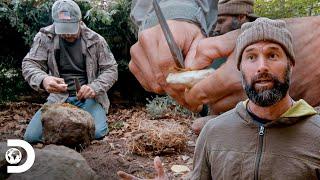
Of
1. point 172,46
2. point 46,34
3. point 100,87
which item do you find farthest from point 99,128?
point 172,46

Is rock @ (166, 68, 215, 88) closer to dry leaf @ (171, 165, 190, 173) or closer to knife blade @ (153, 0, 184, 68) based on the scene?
knife blade @ (153, 0, 184, 68)

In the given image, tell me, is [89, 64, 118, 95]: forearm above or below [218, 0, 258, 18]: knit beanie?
below

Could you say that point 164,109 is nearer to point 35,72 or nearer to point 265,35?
point 35,72

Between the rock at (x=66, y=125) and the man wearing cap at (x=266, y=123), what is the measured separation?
3297 millimetres

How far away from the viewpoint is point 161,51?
1215 mm

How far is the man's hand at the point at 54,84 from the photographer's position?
4910 mm

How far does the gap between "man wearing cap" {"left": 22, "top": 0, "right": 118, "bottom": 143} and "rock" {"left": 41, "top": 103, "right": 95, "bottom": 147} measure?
0.39 metres

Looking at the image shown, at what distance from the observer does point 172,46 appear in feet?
3.85

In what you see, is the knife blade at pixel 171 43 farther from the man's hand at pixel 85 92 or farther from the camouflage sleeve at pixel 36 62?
the camouflage sleeve at pixel 36 62

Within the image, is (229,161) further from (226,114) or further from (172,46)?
(172,46)

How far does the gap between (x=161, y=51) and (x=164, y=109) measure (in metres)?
4.80

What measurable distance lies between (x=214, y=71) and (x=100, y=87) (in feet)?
13.5

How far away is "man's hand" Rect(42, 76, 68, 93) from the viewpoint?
491 centimetres

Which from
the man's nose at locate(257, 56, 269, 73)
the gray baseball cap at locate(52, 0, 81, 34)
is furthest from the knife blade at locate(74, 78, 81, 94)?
the man's nose at locate(257, 56, 269, 73)
